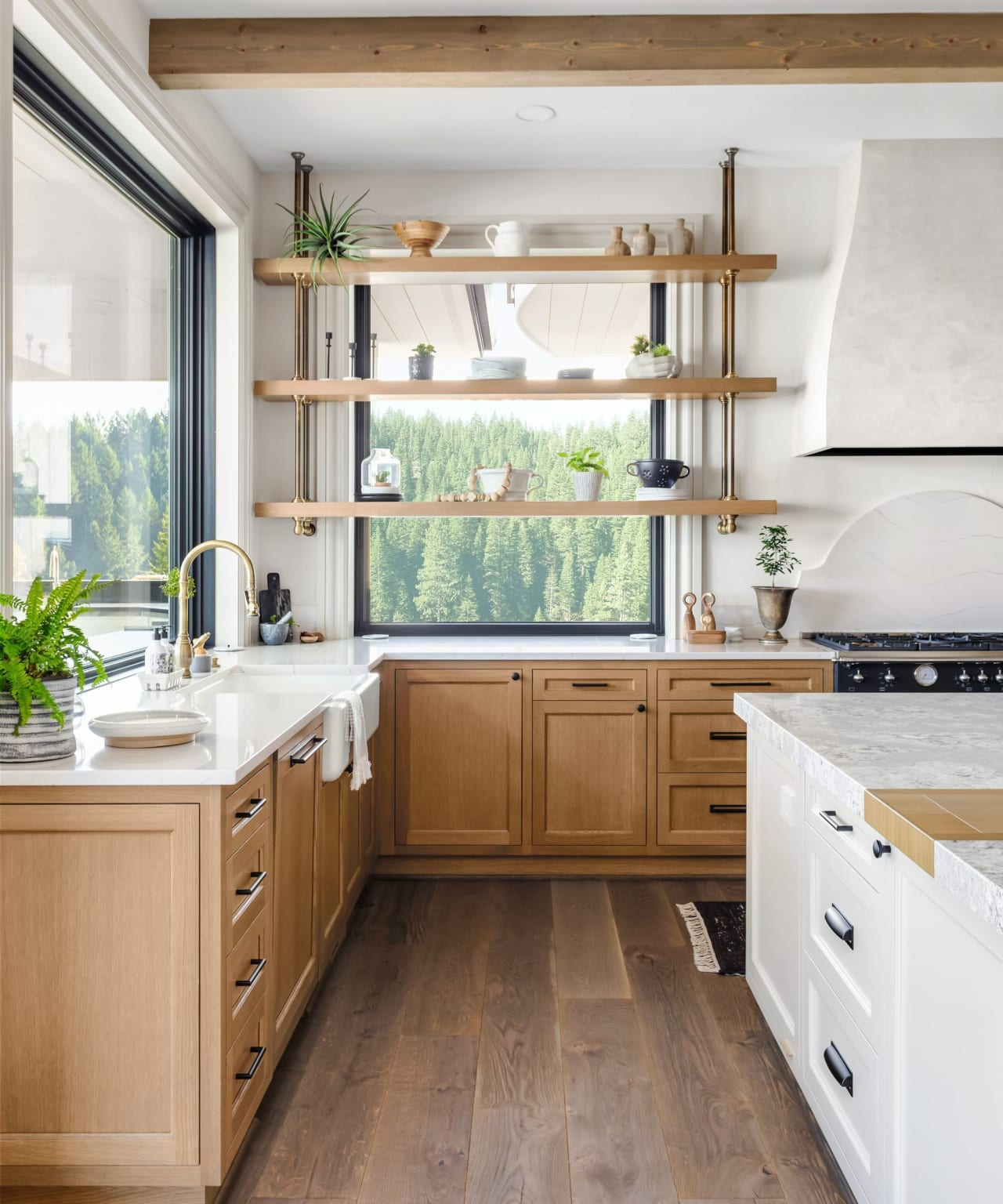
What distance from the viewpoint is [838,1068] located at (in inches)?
71.0

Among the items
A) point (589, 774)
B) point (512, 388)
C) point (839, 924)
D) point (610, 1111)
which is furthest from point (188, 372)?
point (839, 924)

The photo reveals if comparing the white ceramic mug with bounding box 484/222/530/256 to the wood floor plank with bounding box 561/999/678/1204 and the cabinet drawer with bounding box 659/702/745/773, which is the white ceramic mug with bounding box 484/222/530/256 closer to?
the cabinet drawer with bounding box 659/702/745/773

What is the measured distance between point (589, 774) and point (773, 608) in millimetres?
1026

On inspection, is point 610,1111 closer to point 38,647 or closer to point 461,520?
point 38,647

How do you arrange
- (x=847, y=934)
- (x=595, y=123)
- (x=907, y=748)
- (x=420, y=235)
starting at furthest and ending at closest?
(x=420, y=235)
(x=595, y=123)
(x=907, y=748)
(x=847, y=934)

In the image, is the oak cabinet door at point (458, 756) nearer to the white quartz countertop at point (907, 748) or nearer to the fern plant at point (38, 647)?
the white quartz countertop at point (907, 748)

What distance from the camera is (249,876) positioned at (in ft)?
6.45

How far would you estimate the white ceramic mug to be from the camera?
12.7 feet

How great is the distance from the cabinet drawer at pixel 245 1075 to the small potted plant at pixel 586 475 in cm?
248

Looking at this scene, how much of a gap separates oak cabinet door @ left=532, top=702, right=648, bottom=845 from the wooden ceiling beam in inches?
83.6

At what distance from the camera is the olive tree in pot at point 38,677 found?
173 centimetres

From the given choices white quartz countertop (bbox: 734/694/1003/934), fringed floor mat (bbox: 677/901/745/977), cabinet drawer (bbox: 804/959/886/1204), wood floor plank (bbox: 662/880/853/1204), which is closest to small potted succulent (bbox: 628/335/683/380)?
white quartz countertop (bbox: 734/694/1003/934)

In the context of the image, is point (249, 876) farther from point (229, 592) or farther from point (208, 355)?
point (208, 355)

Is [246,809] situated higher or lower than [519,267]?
lower
